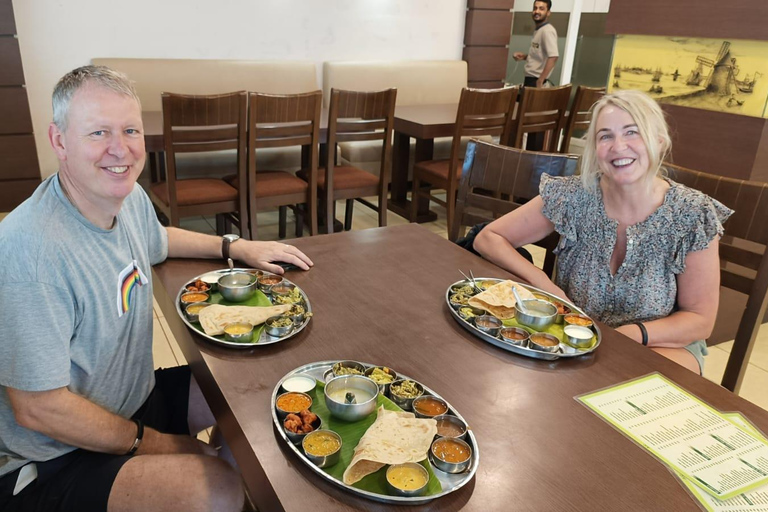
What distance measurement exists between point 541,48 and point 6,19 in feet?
15.4

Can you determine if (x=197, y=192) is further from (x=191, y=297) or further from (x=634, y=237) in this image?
(x=634, y=237)

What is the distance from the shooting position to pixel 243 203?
11.1 ft

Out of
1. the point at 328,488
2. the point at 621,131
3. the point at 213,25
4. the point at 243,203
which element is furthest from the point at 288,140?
the point at 328,488

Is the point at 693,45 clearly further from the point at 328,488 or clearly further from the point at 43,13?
the point at 43,13

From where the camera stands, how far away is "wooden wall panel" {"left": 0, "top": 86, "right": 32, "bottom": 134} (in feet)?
12.6

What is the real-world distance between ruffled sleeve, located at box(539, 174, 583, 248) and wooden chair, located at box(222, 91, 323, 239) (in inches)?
72.8

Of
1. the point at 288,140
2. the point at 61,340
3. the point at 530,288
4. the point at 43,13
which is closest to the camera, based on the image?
the point at 61,340

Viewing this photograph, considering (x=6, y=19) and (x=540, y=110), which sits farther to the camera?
(x=540, y=110)

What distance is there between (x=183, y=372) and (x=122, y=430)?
38 centimetres

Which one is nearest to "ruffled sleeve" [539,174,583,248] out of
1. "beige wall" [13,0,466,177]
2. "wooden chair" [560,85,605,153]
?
"wooden chair" [560,85,605,153]

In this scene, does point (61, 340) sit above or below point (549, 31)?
below

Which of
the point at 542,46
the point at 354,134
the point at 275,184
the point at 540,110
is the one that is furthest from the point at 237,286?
the point at 542,46

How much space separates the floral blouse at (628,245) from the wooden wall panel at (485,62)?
430 cm

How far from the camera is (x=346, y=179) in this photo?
376cm
